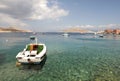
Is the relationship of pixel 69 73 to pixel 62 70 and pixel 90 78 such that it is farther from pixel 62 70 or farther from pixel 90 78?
pixel 90 78

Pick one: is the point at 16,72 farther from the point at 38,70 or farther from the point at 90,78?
the point at 90,78

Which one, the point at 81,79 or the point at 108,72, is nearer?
the point at 81,79

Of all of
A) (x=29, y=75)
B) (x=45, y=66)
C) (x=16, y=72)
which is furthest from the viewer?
(x=45, y=66)

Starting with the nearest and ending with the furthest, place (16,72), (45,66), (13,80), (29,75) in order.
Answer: (13,80), (29,75), (16,72), (45,66)

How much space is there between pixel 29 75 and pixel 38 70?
2614 mm

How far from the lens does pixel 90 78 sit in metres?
19.0

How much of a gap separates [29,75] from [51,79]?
11.9ft

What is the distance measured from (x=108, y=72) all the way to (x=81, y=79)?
527cm

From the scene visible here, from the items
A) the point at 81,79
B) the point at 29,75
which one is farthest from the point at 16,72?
the point at 81,79

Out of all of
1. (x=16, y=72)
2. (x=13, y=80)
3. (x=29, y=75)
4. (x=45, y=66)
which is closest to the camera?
(x=13, y=80)

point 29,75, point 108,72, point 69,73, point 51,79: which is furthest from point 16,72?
point 108,72

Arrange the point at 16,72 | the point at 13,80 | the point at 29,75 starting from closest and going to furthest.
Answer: the point at 13,80, the point at 29,75, the point at 16,72

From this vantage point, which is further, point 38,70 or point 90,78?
point 38,70

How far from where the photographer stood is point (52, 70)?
22.6m
